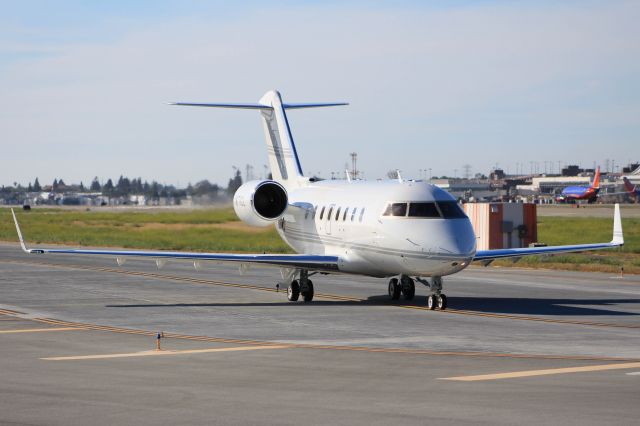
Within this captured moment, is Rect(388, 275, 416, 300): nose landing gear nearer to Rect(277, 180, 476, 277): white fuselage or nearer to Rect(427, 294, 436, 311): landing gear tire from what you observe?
Rect(277, 180, 476, 277): white fuselage

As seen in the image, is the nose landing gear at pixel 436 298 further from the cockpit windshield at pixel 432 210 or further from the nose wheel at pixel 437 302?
the cockpit windshield at pixel 432 210

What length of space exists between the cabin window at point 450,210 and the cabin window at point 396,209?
1032 mm

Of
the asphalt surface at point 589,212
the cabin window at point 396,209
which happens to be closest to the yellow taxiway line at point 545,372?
the cabin window at point 396,209

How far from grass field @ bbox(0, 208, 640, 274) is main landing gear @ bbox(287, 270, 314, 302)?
19.4 meters

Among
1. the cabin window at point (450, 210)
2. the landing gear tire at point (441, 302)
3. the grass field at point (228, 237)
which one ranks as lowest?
the grass field at point (228, 237)

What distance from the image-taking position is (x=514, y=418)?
1390 centimetres

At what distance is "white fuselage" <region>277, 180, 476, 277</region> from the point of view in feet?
95.0

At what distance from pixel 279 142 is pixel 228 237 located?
33.9 m

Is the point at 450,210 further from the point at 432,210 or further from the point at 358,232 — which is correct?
the point at 358,232

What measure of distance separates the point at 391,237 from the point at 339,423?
16.9m

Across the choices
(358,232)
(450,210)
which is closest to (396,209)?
(450,210)

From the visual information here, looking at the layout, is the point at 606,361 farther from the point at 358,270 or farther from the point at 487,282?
the point at 487,282

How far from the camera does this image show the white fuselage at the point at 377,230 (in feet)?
95.0

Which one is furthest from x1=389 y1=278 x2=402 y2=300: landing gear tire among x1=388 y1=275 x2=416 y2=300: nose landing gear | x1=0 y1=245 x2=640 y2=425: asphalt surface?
x1=0 y1=245 x2=640 y2=425: asphalt surface
